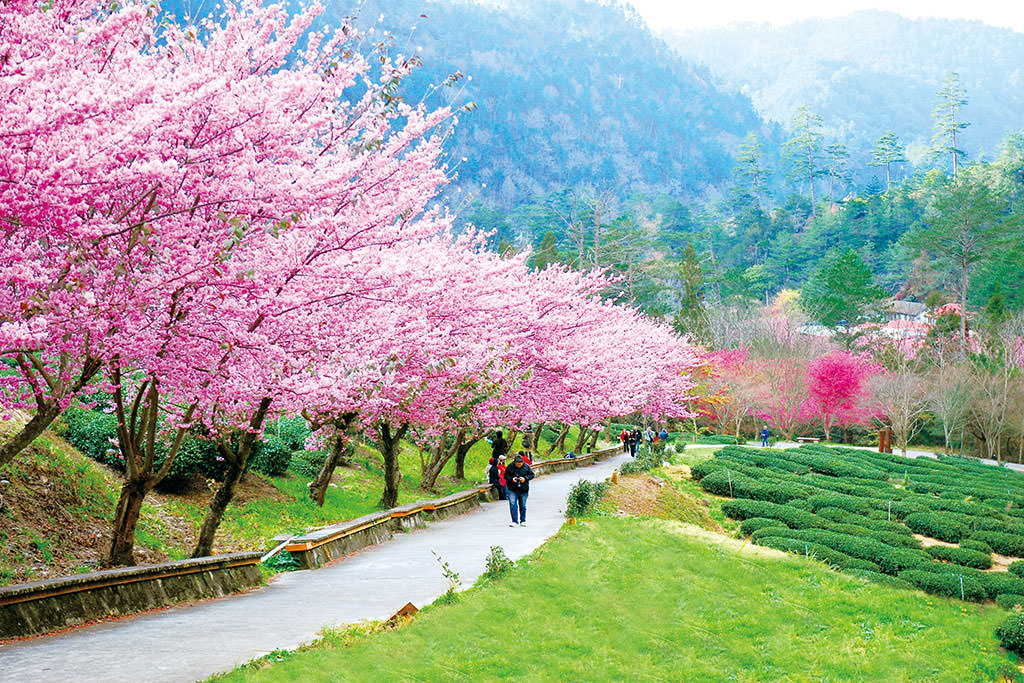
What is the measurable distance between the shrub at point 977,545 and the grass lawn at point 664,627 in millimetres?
6432

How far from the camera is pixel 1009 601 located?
16.8 meters

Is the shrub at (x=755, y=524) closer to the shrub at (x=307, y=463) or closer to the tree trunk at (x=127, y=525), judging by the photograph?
the shrub at (x=307, y=463)

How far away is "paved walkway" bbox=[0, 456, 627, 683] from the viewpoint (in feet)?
20.9

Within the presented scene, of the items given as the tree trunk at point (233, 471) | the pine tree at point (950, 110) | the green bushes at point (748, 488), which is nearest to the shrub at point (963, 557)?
the green bushes at point (748, 488)

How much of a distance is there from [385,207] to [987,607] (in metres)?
14.8

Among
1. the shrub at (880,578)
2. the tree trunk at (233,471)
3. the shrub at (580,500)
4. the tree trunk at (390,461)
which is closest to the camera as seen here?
the tree trunk at (233,471)

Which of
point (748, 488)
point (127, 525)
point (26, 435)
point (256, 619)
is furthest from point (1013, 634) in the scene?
point (748, 488)

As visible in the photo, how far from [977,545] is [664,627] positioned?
1600 cm

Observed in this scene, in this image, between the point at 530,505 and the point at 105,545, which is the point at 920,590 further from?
the point at 105,545

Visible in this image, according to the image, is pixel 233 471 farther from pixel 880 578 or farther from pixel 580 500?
pixel 880 578

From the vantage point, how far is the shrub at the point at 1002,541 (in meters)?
22.3

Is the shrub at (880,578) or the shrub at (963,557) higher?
the shrub at (880,578)

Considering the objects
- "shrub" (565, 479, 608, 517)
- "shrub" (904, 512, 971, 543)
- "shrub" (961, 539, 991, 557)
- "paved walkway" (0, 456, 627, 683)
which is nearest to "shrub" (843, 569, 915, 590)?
"shrub" (565, 479, 608, 517)

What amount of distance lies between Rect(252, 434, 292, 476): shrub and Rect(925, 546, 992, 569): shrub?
16.1 meters
